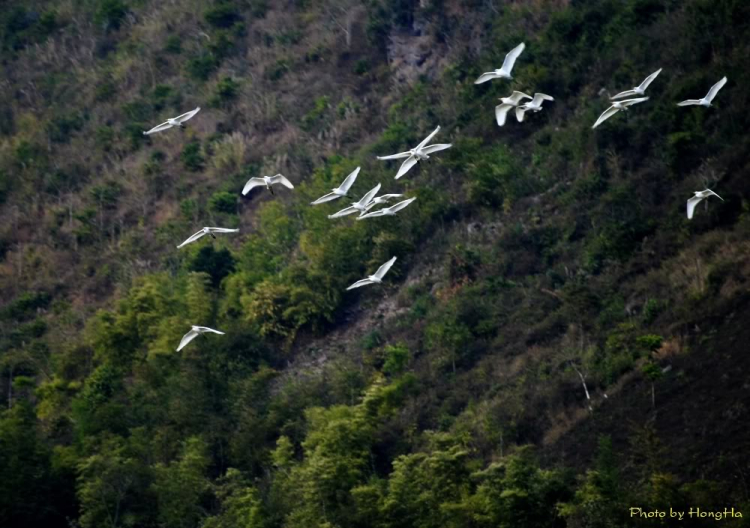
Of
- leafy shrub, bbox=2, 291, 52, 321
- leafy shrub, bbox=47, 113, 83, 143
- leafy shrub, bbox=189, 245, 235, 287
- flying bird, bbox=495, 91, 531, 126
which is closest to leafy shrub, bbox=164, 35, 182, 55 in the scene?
leafy shrub, bbox=47, 113, 83, 143

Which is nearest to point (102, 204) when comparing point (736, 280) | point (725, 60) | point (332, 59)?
point (332, 59)

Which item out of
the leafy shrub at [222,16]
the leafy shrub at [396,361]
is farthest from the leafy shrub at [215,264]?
the leafy shrub at [222,16]

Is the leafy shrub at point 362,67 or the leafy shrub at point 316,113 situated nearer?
the leafy shrub at point 316,113

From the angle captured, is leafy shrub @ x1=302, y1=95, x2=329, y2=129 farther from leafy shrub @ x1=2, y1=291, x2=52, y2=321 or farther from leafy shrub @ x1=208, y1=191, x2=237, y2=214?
leafy shrub @ x1=2, y1=291, x2=52, y2=321

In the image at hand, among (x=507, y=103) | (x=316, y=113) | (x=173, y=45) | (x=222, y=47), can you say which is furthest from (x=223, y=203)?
(x=507, y=103)

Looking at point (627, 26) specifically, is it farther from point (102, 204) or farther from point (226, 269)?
point (102, 204)

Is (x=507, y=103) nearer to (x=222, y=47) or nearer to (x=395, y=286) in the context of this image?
(x=395, y=286)

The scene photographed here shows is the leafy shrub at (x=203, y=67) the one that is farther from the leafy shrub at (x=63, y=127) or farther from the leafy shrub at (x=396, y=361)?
the leafy shrub at (x=396, y=361)

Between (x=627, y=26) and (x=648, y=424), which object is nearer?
(x=648, y=424)
